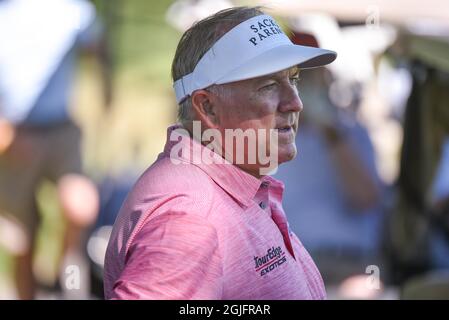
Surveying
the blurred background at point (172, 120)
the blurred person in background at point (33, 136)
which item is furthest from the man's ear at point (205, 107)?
the blurred person in background at point (33, 136)

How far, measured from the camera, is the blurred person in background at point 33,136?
544cm

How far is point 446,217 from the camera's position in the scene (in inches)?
220

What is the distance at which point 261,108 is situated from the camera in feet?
7.23

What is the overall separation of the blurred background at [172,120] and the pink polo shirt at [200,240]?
9.77 ft

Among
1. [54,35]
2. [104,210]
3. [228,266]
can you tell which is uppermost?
[54,35]

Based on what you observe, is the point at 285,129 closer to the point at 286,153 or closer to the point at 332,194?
the point at 286,153

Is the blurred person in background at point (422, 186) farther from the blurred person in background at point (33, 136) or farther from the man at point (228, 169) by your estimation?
the man at point (228, 169)

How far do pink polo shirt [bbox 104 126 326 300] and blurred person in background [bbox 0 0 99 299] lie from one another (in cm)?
329

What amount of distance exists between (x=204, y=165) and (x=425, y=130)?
3592 millimetres

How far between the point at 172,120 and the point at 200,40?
392cm

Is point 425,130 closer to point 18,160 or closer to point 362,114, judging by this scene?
point 362,114

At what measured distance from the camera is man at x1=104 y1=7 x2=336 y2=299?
2002 mm

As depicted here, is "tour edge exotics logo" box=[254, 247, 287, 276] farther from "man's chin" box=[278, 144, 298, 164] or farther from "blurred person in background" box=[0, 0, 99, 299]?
"blurred person in background" box=[0, 0, 99, 299]

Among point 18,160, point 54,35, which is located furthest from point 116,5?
point 18,160
